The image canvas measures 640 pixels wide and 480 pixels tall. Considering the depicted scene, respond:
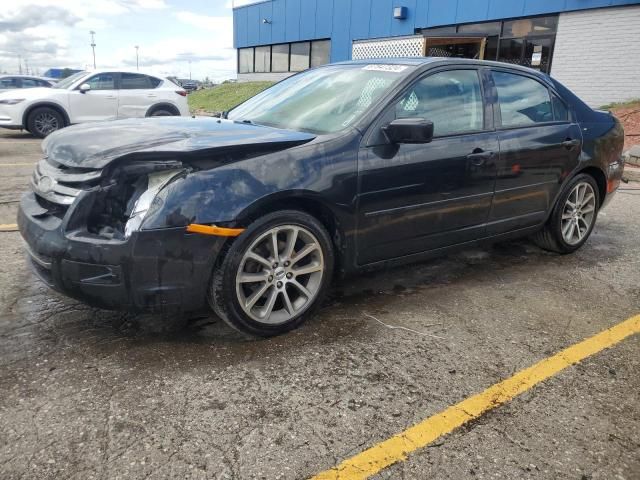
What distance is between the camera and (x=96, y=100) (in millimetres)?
11727

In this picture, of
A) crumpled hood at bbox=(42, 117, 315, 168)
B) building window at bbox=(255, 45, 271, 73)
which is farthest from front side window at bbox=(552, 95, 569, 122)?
building window at bbox=(255, 45, 271, 73)

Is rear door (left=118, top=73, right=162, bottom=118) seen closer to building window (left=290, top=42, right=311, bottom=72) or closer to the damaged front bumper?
the damaged front bumper

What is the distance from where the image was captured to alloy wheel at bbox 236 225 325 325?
2.87 metres

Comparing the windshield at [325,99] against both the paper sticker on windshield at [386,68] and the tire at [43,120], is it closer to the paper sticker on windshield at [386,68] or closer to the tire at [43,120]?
the paper sticker on windshield at [386,68]

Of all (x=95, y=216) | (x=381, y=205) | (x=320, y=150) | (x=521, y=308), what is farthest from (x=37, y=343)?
(x=521, y=308)

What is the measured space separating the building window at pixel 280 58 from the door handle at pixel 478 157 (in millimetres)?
26213

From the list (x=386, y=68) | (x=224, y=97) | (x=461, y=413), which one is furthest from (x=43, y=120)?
(x=224, y=97)

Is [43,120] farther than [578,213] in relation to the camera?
Yes

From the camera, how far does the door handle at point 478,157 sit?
142 inches

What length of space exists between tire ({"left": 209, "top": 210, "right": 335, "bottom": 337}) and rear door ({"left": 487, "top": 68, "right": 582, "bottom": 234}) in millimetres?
1564

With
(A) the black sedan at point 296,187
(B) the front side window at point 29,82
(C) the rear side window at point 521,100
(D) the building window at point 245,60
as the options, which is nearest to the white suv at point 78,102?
(B) the front side window at point 29,82

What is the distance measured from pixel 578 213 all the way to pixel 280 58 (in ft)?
86.8

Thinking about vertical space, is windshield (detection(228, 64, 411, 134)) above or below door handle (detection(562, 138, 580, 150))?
above

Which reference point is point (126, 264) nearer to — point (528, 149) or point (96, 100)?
point (528, 149)
